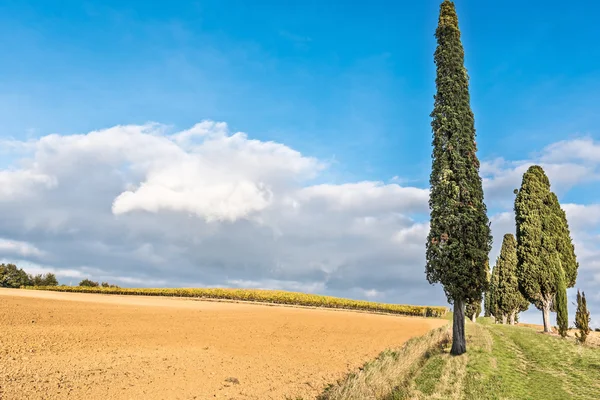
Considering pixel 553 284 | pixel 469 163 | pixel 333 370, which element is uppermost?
pixel 469 163

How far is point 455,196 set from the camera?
938 inches

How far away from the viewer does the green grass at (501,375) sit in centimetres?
1412

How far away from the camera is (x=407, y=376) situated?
53.7 ft

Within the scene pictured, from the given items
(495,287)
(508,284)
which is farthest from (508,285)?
(495,287)

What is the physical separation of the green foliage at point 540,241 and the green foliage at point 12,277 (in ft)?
283

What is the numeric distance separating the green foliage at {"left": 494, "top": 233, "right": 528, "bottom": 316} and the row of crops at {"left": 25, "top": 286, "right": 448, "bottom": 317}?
2395 centimetres

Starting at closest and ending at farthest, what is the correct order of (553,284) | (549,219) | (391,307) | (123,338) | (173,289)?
(123,338)
(553,284)
(549,219)
(173,289)
(391,307)

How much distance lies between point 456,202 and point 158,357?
17.7 metres

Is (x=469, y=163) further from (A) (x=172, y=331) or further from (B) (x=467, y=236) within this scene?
(A) (x=172, y=331)

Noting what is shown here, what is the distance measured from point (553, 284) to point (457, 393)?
33.5 meters

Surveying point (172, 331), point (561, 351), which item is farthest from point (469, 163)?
point (172, 331)

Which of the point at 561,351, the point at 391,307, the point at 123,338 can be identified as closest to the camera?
the point at 123,338

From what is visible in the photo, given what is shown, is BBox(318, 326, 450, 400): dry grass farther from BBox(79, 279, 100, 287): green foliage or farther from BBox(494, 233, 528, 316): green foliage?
BBox(79, 279, 100, 287): green foliage

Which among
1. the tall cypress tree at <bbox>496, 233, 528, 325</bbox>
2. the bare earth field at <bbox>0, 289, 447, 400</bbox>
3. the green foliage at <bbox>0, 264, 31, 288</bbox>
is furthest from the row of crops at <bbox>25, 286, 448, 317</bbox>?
the bare earth field at <bbox>0, 289, 447, 400</bbox>
